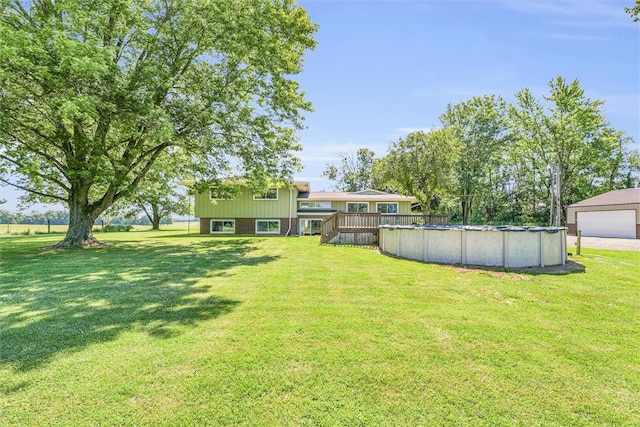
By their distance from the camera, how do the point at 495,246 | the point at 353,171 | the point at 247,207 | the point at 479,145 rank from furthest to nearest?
the point at 353,171, the point at 479,145, the point at 247,207, the point at 495,246

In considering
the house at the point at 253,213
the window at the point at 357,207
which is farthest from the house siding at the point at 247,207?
the window at the point at 357,207

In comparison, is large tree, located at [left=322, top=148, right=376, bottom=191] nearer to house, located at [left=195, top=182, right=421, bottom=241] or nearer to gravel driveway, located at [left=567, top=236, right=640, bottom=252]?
house, located at [left=195, top=182, right=421, bottom=241]

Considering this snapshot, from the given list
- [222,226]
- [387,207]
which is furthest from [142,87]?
[387,207]

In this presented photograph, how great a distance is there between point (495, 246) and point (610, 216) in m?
22.9

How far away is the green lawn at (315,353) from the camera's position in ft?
8.23

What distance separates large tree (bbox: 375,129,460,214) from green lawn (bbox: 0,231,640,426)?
1525cm

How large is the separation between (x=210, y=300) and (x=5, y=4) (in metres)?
14.1

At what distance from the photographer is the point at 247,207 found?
23984mm

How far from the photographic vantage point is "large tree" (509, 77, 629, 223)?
29.6 metres

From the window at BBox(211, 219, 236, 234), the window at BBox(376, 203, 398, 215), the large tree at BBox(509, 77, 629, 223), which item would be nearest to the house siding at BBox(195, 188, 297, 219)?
the window at BBox(211, 219, 236, 234)

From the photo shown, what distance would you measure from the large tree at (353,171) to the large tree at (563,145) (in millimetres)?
18995

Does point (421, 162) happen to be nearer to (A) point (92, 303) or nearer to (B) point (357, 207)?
(B) point (357, 207)

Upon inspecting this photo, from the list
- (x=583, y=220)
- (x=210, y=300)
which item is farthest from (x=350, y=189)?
(x=210, y=300)

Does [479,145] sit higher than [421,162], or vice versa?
[479,145]
